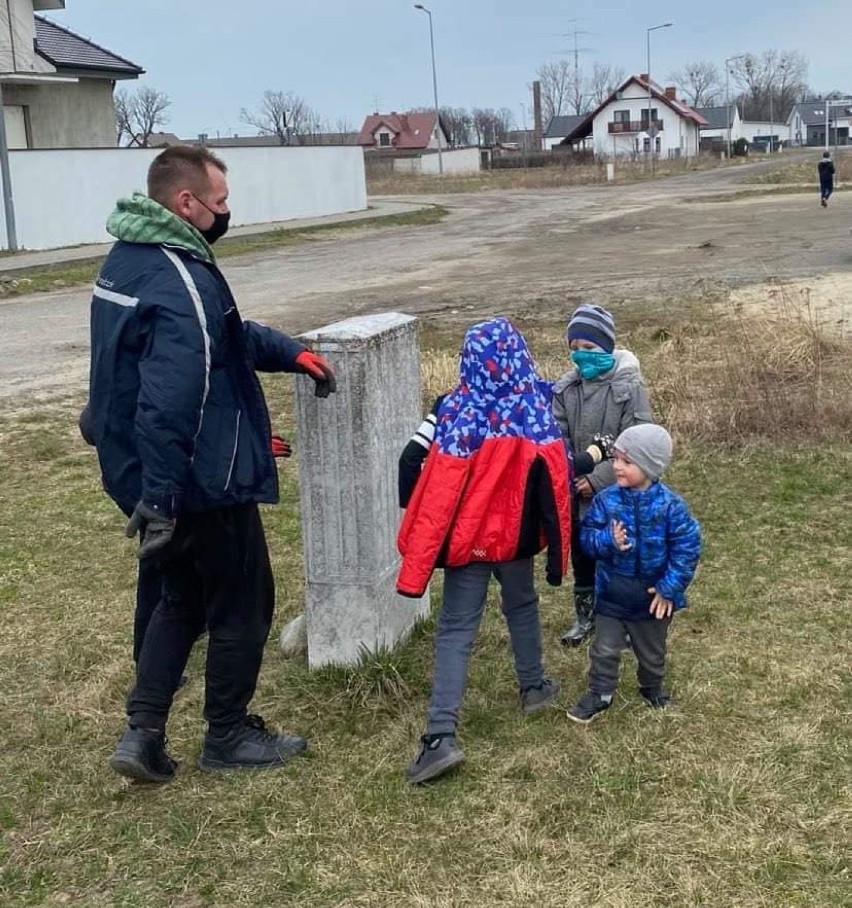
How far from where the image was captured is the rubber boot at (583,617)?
436cm

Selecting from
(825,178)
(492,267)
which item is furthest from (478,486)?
(825,178)

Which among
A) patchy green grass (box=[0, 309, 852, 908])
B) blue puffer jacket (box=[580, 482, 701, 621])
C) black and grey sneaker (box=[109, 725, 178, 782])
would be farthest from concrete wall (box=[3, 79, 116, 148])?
blue puffer jacket (box=[580, 482, 701, 621])

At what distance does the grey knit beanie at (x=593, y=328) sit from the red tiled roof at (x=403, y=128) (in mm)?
94551

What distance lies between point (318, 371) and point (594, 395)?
119 cm

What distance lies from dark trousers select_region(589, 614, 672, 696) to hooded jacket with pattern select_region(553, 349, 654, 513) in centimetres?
59

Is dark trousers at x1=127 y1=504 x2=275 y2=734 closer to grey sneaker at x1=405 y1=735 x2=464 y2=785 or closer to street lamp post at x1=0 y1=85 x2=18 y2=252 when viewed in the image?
grey sneaker at x1=405 y1=735 x2=464 y2=785

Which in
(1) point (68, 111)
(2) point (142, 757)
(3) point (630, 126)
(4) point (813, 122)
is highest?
(4) point (813, 122)

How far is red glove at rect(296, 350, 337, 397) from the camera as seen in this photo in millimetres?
3482

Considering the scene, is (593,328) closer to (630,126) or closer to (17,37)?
(17,37)

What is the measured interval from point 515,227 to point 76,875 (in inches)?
1009

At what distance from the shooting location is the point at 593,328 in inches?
159

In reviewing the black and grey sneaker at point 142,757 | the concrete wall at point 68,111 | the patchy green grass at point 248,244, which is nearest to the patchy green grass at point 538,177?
the patchy green grass at point 248,244

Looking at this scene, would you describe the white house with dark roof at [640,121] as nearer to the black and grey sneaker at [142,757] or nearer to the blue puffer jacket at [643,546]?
the blue puffer jacket at [643,546]

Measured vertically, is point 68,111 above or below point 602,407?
above
